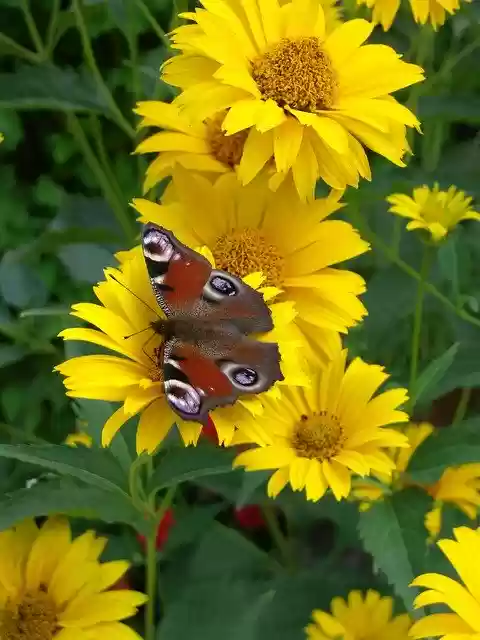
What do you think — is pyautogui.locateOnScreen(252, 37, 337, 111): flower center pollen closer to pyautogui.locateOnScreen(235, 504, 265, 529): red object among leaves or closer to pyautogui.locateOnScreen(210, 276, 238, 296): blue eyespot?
pyautogui.locateOnScreen(210, 276, 238, 296): blue eyespot

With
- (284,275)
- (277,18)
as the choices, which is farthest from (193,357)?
(277,18)

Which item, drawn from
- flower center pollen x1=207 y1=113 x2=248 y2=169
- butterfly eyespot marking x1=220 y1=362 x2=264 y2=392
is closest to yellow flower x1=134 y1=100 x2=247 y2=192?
flower center pollen x1=207 y1=113 x2=248 y2=169

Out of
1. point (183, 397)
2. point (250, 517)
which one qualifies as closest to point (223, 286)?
point (183, 397)

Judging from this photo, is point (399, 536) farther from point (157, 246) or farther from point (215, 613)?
point (157, 246)

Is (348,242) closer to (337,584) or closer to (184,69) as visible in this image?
(184,69)

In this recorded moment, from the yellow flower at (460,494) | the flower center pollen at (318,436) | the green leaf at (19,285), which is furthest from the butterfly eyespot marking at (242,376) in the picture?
the green leaf at (19,285)

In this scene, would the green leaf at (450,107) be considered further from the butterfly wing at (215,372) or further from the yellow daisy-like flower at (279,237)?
the butterfly wing at (215,372)
